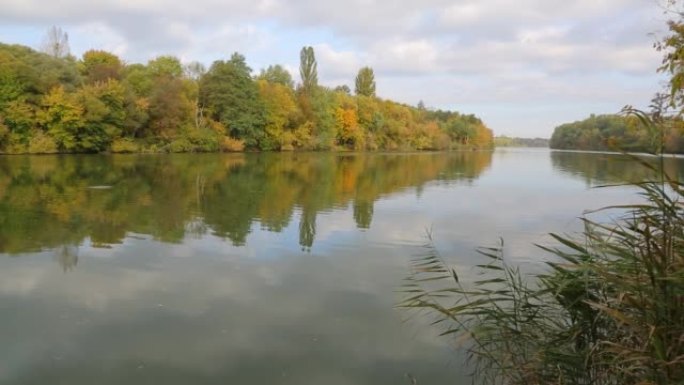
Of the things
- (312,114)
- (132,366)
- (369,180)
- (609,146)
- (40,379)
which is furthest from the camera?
(312,114)

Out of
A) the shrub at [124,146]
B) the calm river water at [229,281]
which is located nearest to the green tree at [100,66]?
the shrub at [124,146]

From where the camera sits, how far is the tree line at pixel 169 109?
4197 centimetres

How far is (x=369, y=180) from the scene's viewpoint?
87.7 ft

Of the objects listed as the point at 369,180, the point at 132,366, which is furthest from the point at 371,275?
the point at 369,180

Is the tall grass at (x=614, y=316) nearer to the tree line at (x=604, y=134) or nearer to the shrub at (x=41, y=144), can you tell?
the tree line at (x=604, y=134)

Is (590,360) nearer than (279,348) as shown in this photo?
Yes

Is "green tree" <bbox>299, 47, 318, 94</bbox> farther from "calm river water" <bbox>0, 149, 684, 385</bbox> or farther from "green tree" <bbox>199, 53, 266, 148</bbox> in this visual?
"calm river water" <bbox>0, 149, 684, 385</bbox>

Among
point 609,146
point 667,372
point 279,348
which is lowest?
point 279,348

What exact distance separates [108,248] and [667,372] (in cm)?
956

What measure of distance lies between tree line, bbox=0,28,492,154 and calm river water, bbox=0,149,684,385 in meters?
26.9

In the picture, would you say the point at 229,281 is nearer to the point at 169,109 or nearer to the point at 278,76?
the point at 169,109

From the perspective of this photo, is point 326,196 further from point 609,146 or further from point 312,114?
point 312,114

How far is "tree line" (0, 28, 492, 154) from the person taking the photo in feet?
138

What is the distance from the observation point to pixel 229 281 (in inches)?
324
